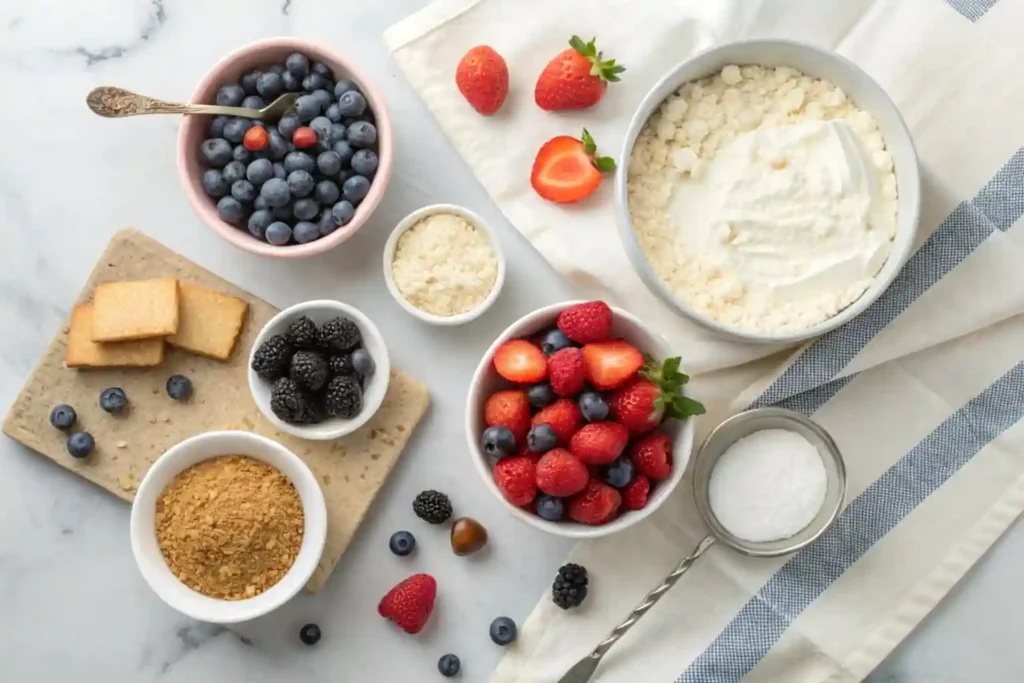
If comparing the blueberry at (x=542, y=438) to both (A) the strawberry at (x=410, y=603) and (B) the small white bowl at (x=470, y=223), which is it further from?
(A) the strawberry at (x=410, y=603)

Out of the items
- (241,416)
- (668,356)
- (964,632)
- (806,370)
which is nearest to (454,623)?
(241,416)

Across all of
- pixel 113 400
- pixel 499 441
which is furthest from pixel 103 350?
pixel 499 441

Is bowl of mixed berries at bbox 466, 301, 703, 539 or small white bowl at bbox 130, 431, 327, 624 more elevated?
bowl of mixed berries at bbox 466, 301, 703, 539

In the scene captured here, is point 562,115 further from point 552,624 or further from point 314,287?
point 552,624

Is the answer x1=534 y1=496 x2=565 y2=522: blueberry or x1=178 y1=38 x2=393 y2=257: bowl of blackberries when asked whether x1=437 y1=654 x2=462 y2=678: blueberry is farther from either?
x1=178 y1=38 x2=393 y2=257: bowl of blackberries

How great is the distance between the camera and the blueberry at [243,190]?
170 centimetres

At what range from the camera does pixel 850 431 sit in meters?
1.79

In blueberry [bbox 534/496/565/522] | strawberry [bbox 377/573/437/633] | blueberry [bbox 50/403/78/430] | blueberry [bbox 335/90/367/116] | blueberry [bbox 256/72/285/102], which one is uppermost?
blueberry [bbox 335/90/367/116]

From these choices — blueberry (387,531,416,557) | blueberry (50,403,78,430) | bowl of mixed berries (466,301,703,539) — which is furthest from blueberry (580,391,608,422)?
blueberry (50,403,78,430)

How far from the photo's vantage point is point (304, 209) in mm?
1704

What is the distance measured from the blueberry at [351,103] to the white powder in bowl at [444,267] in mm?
221

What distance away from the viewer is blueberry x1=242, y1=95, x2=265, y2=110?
68.3 inches

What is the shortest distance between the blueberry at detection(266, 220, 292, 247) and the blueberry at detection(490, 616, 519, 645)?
756mm

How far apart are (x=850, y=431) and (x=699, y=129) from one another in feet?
1.93
